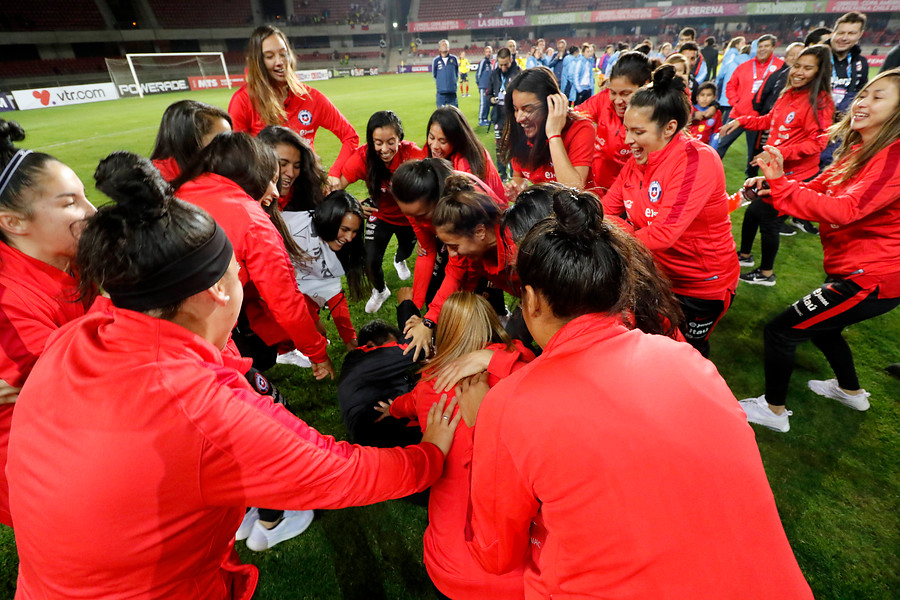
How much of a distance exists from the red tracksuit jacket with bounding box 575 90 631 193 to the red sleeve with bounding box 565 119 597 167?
49 cm

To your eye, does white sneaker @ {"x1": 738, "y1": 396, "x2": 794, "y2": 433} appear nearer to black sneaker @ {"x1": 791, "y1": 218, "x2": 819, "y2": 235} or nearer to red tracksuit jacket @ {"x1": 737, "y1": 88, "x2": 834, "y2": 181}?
red tracksuit jacket @ {"x1": 737, "y1": 88, "x2": 834, "y2": 181}

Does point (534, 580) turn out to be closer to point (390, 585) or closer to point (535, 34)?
point (390, 585)

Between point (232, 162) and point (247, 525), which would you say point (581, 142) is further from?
point (247, 525)

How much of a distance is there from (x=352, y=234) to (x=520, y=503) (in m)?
2.34

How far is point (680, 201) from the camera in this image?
2186 millimetres

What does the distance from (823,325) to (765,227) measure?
7.06ft

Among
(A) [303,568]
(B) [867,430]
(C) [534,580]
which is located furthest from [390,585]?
(B) [867,430]

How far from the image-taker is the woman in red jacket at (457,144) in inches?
127

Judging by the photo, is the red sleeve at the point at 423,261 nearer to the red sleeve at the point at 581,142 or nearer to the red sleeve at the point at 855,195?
the red sleeve at the point at 581,142

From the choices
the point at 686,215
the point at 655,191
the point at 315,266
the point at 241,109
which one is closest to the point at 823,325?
the point at 686,215

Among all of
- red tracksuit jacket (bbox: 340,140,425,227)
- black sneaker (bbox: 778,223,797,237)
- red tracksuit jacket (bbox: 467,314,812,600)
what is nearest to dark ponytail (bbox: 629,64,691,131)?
red tracksuit jacket (bbox: 467,314,812,600)

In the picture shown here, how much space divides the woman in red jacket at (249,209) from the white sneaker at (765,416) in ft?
9.27

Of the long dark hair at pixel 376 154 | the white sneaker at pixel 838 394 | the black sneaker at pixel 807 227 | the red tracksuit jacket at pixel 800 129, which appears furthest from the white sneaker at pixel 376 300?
the black sneaker at pixel 807 227

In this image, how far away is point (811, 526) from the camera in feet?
7.39
